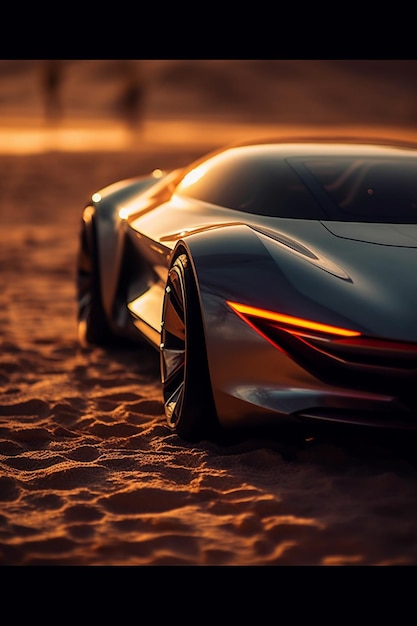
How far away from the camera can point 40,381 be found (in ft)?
17.8

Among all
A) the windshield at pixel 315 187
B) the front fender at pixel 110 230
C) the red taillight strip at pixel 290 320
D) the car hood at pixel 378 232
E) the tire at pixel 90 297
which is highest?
the windshield at pixel 315 187

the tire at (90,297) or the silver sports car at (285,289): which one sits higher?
the silver sports car at (285,289)

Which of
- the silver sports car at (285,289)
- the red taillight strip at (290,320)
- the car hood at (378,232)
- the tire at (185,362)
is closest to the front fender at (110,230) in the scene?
the silver sports car at (285,289)

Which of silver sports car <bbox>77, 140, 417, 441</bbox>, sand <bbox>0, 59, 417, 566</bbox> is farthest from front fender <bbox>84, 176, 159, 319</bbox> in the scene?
sand <bbox>0, 59, 417, 566</bbox>

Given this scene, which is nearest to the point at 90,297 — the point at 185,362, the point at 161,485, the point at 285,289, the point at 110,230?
the point at 110,230

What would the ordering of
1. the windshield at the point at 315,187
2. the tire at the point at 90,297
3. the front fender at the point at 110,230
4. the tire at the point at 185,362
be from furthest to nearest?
the tire at the point at 90,297
the front fender at the point at 110,230
the windshield at the point at 315,187
the tire at the point at 185,362

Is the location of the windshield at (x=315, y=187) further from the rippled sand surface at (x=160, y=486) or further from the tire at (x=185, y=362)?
the rippled sand surface at (x=160, y=486)

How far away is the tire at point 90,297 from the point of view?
19.4 feet

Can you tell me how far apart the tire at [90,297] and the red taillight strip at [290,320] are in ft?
7.30

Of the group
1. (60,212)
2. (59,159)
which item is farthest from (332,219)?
(59,159)

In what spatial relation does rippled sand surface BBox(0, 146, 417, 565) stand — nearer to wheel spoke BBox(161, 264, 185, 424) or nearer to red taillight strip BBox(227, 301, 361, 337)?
wheel spoke BBox(161, 264, 185, 424)
